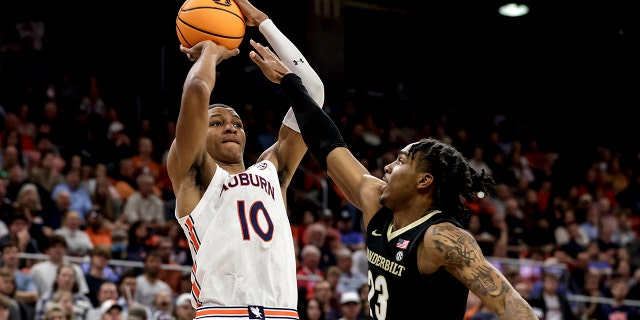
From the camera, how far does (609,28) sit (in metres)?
20.2

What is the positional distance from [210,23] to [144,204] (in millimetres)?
7281

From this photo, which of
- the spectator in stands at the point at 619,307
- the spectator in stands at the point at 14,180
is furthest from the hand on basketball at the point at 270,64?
the spectator in stands at the point at 619,307

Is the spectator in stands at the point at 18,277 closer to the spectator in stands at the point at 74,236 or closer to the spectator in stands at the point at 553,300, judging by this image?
the spectator in stands at the point at 74,236

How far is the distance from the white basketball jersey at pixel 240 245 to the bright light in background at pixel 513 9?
541 inches

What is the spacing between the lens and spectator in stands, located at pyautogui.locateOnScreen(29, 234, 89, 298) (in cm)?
951

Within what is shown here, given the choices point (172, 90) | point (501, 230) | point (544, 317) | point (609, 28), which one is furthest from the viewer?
point (609, 28)

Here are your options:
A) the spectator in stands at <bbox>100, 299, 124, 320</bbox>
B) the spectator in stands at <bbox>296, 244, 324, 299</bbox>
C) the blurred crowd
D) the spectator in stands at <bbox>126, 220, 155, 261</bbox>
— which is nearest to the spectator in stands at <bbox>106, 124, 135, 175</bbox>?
the blurred crowd

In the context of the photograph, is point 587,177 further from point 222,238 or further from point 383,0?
point 222,238

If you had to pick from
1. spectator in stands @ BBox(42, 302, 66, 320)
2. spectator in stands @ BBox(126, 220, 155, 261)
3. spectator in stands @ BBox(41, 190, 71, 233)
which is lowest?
spectator in stands @ BBox(42, 302, 66, 320)

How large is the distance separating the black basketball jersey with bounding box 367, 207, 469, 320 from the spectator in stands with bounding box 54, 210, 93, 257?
6759 mm

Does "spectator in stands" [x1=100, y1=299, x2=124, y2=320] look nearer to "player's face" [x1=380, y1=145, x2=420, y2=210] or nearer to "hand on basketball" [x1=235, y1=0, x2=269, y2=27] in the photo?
"hand on basketball" [x1=235, y1=0, x2=269, y2=27]

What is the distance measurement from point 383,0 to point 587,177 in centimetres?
507

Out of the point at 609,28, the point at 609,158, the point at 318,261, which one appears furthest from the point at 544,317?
the point at 609,28

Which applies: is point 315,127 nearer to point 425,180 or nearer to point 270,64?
point 270,64
